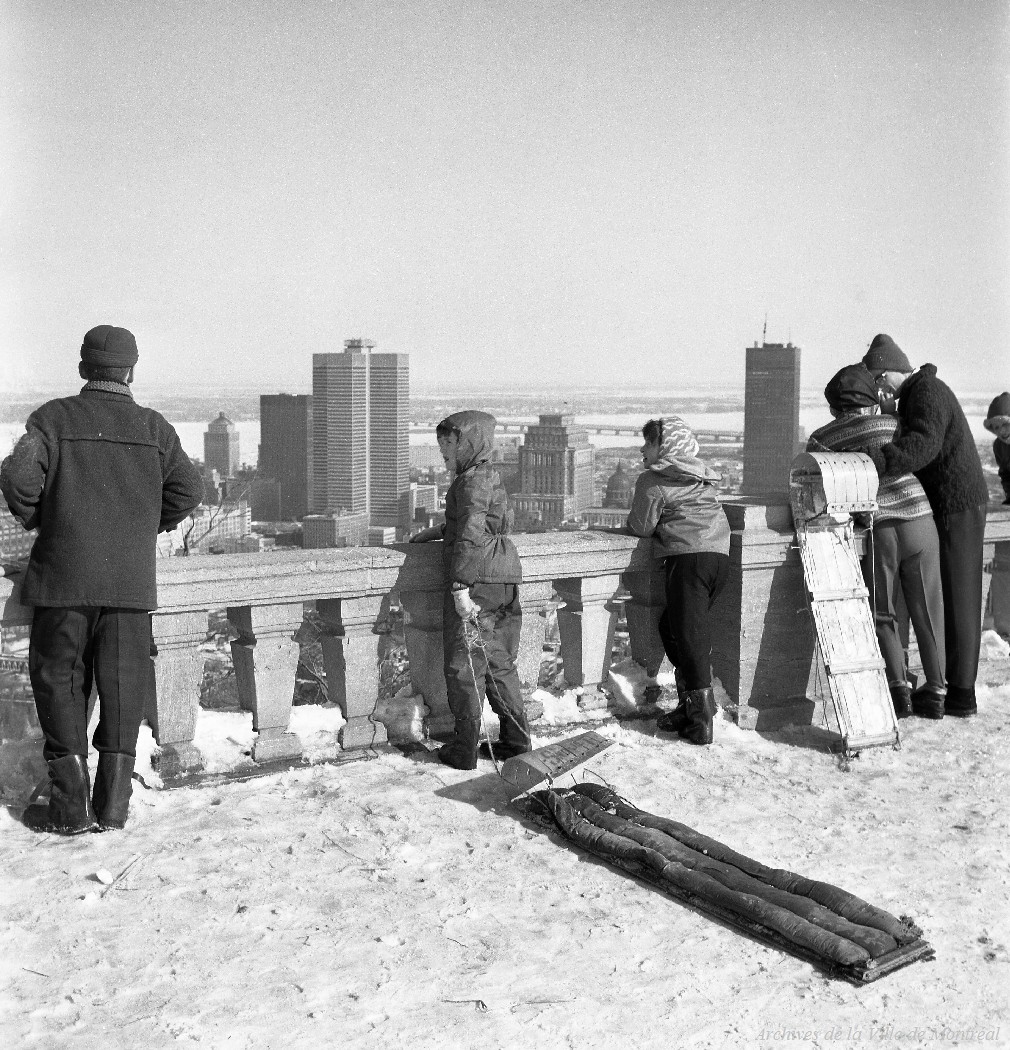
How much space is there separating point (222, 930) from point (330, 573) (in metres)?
1.79

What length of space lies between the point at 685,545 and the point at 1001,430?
2.81m

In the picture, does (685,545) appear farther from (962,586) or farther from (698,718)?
(962,586)

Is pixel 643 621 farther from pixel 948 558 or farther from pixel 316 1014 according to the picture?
pixel 316 1014

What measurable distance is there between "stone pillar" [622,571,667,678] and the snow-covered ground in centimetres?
75

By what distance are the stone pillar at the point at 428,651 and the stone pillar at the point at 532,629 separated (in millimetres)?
417

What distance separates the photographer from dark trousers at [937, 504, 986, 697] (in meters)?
6.12

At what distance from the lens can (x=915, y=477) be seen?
6.10 m

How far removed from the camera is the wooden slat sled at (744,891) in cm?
342

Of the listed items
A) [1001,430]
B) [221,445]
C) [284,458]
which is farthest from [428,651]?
[284,458]

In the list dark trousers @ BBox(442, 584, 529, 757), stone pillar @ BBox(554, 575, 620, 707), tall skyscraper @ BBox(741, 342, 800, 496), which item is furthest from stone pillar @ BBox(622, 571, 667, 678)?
tall skyscraper @ BBox(741, 342, 800, 496)

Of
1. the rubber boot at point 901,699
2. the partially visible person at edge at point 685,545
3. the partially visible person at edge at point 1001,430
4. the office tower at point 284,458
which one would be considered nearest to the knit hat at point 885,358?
the partially visible person at edge at point 685,545

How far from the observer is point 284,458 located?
35156mm

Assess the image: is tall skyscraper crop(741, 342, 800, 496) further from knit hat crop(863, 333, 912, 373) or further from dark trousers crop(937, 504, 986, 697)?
knit hat crop(863, 333, 912, 373)

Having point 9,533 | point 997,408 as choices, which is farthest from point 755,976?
point 997,408
